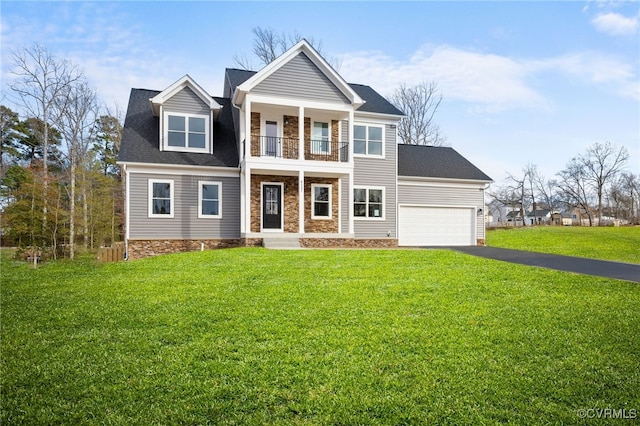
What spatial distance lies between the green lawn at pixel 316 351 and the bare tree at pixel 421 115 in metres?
27.8

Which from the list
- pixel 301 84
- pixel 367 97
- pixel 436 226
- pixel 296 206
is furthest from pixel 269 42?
pixel 436 226

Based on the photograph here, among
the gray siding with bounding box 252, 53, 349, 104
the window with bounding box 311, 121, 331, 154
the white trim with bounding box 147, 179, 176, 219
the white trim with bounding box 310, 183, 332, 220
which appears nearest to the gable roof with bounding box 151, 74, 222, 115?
the gray siding with bounding box 252, 53, 349, 104

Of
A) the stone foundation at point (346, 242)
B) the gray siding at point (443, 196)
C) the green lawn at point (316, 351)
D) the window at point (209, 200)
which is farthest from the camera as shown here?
the gray siding at point (443, 196)

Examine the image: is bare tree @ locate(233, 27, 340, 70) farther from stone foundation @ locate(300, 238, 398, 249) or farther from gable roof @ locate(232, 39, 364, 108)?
stone foundation @ locate(300, 238, 398, 249)

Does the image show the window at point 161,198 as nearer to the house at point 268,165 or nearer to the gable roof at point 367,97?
the house at point 268,165

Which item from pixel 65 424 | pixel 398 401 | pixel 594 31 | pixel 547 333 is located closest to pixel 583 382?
pixel 547 333

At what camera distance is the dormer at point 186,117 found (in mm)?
16922

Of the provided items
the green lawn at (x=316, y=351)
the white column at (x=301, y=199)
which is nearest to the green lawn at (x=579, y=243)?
the green lawn at (x=316, y=351)

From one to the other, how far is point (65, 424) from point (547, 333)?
578 cm

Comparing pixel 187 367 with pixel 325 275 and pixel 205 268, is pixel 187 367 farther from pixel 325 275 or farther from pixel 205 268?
pixel 205 268

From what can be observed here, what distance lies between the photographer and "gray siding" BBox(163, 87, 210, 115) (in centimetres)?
1703

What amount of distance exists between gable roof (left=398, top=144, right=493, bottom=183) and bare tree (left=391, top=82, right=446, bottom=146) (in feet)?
40.7

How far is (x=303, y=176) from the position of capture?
1673cm

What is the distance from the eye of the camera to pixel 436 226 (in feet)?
67.4
